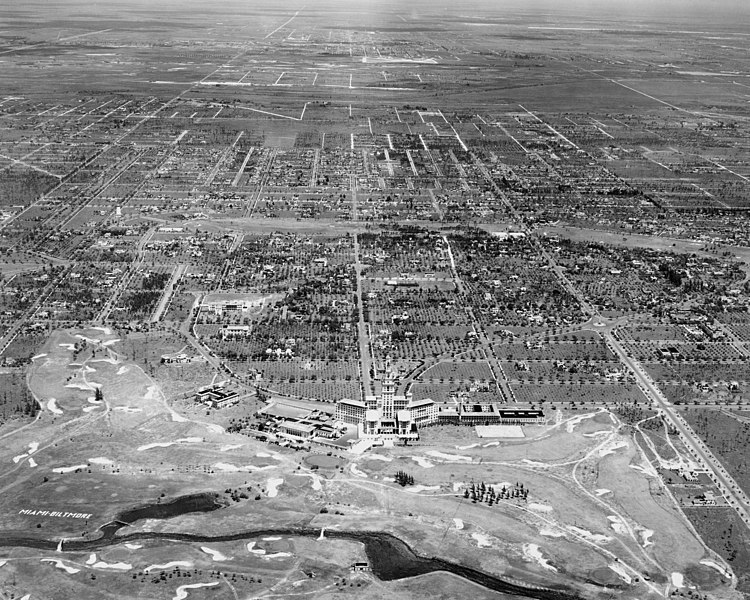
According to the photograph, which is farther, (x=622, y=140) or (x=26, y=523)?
(x=622, y=140)

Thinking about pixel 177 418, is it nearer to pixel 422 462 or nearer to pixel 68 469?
pixel 68 469

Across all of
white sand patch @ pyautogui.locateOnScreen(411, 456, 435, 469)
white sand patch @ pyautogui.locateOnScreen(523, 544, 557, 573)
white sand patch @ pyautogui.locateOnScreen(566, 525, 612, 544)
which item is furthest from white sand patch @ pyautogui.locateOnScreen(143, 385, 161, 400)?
white sand patch @ pyautogui.locateOnScreen(566, 525, 612, 544)

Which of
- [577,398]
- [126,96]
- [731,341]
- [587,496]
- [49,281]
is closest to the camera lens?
[587,496]

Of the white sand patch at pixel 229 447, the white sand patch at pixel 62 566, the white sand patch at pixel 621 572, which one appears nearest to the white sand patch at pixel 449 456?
the white sand patch at pixel 229 447

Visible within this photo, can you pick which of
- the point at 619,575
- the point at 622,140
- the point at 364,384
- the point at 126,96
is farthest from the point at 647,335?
the point at 126,96

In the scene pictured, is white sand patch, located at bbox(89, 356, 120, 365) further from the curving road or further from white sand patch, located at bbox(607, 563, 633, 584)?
white sand patch, located at bbox(607, 563, 633, 584)

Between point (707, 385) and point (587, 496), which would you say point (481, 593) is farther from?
point (707, 385)
